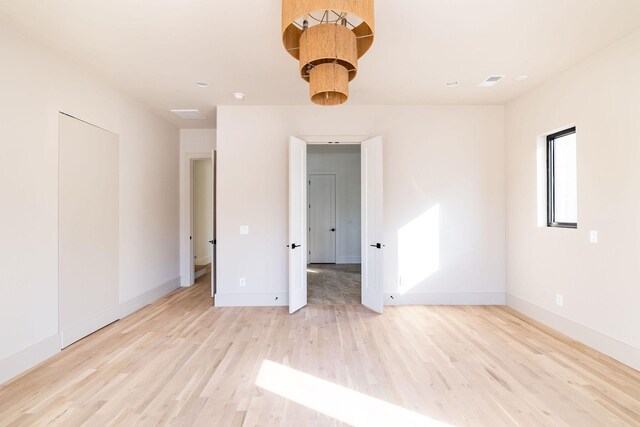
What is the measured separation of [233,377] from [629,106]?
Answer: 4078 millimetres

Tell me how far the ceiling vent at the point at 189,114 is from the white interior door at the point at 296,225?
5.71 feet

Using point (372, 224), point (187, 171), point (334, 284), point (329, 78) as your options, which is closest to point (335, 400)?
point (329, 78)

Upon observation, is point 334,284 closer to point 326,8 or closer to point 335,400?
point 335,400

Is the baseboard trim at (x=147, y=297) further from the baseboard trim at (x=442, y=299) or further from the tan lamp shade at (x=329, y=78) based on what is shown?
the tan lamp shade at (x=329, y=78)

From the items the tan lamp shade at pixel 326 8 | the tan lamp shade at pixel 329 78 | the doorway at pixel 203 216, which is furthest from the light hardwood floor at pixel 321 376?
the doorway at pixel 203 216

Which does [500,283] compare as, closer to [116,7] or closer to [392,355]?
[392,355]

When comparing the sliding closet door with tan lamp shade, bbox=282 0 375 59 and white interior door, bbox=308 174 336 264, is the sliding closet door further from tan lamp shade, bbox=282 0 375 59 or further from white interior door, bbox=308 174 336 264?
white interior door, bbox=308 174 336 264

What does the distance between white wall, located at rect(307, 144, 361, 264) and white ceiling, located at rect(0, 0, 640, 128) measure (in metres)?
4.31

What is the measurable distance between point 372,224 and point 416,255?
0.81 metres

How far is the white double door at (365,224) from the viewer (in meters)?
4.19

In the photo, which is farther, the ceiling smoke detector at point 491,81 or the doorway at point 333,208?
the doorway at point 333,208

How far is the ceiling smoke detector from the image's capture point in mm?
3627

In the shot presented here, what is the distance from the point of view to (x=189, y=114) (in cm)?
490

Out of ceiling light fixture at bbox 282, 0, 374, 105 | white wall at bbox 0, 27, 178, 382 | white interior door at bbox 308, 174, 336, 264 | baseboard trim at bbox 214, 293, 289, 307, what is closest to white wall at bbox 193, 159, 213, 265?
white interior door at bbox 308, 174, 336, 264
